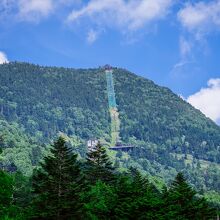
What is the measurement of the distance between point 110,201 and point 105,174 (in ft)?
85.2

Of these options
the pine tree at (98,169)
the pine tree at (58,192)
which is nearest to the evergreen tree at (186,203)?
the pine tree at (58,192)

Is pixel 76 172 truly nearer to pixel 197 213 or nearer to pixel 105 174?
pixel 197 213

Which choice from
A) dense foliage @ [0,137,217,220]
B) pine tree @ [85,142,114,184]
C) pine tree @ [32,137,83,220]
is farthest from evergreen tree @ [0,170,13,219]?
pine tree @ [85,142,114,184]

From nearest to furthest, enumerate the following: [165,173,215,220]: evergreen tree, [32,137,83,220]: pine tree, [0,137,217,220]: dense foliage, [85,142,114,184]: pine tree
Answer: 1. [32,137,83,220]: pine tree
2. [0,137,217,220]: dense foliage
3. [165,173,215,220]: evergreen tree
4. [85,142,114,184]: pine tree

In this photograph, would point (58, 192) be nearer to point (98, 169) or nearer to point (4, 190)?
point (4, 190)

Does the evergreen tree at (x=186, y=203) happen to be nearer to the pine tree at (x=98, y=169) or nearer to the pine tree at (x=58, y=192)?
the pine tree at (x=58, y=192)

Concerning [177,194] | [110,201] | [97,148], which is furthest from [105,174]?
[110,201]

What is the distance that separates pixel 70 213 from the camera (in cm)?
5350

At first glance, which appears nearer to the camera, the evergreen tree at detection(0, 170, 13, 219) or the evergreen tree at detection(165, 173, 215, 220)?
the evergreen tree at detection(0, 170, 13, 219)

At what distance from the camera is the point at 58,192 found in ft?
177

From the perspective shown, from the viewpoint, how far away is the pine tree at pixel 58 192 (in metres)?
52.8

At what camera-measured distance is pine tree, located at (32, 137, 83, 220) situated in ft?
173

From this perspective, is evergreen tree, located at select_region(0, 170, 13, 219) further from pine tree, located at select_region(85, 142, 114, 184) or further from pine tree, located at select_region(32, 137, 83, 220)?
pine tree, located at select_region(85, 142, 114, 184)

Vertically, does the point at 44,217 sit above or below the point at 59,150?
below
